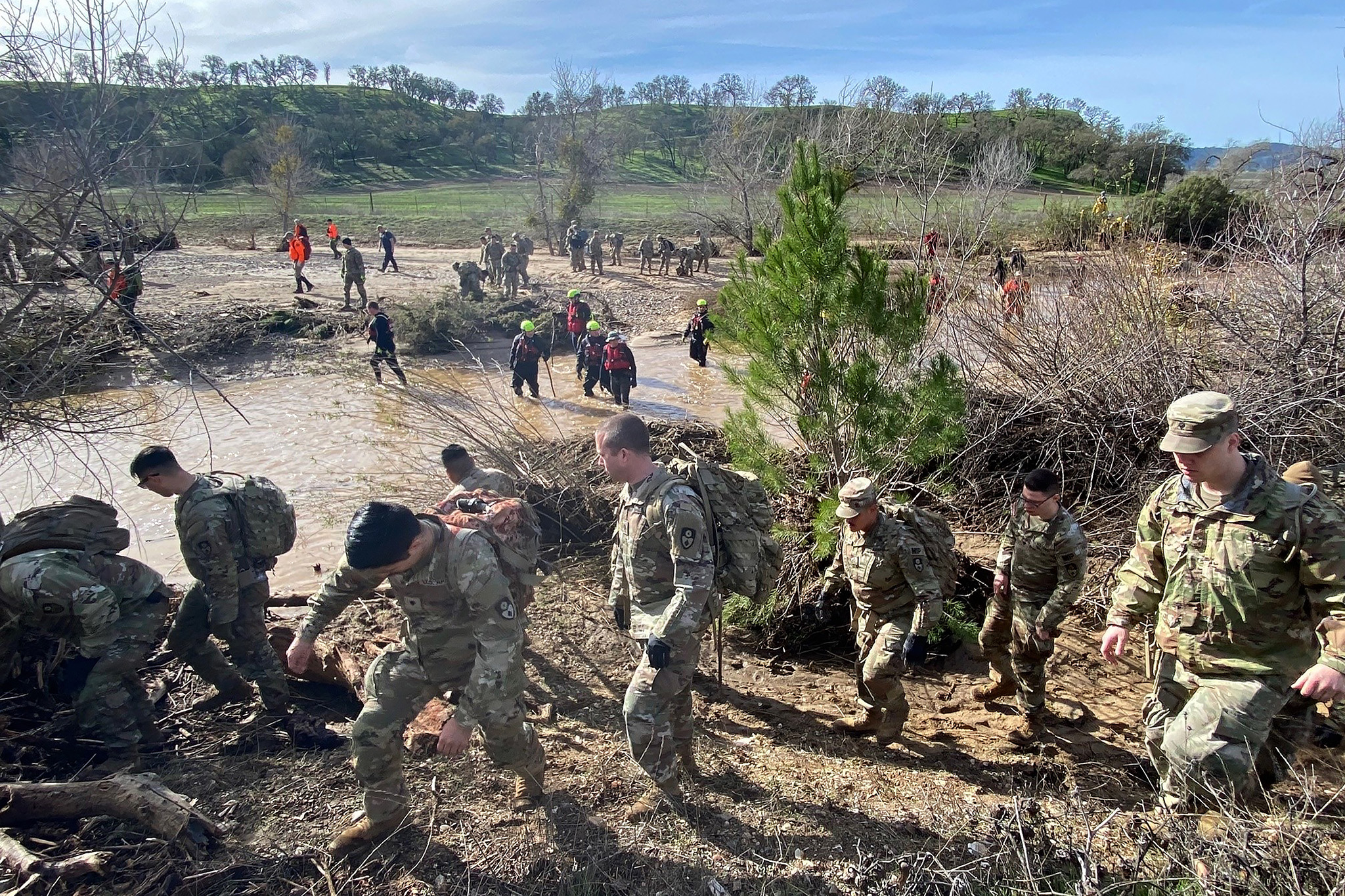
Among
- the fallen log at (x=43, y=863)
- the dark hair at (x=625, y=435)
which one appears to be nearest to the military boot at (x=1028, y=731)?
the dark hair at (x=625, y=435)

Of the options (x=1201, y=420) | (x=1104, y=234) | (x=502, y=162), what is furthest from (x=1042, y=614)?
(x=502, y=162)

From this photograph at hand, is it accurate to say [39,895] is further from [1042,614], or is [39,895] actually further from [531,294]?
[531,294]

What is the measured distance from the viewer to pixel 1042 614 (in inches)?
161

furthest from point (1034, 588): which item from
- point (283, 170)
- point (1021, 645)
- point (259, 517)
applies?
point (283, 170)

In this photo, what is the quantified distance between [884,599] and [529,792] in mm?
2071

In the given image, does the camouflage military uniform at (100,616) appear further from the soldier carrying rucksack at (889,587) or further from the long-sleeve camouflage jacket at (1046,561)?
the long-sleeve camouflage jacket at (1046,561)

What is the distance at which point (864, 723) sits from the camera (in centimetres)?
423

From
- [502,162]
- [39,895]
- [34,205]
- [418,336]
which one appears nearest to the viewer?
[39,895]

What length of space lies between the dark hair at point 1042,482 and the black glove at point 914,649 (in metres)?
1.03

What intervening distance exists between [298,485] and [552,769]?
6.56 m

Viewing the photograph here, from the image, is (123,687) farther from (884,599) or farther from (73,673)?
(884,599)

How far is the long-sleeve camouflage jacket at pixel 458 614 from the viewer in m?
3.07

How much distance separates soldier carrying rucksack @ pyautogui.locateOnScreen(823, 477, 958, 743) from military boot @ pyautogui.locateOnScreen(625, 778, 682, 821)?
124 centimetres

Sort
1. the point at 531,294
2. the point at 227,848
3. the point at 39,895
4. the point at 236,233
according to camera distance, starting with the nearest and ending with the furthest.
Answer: the point at 39,895
the point at 227,848
the point at 531,294
the point at 236,233
